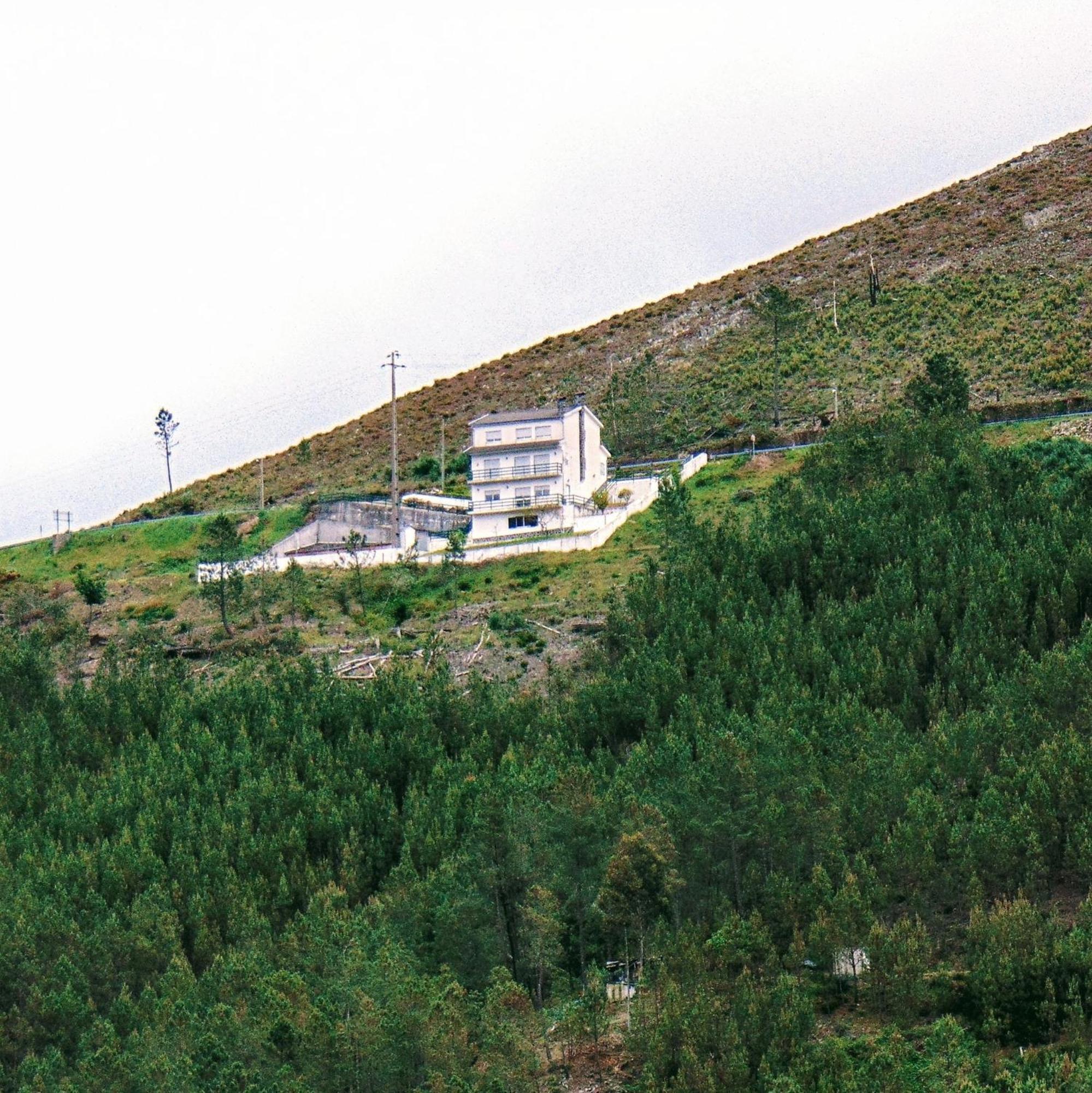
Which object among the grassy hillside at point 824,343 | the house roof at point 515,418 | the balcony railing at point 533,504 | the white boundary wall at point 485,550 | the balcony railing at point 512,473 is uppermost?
the grassy hillside at point 824,343

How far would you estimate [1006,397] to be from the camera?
10331 cm

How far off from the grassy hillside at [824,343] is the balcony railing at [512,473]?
12342 millimetres

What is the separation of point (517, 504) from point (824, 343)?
36.4 m

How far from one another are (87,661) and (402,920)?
120 ft

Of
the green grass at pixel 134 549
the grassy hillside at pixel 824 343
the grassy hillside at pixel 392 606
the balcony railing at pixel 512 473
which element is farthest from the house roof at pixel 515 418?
the green grass at pixel 134 549

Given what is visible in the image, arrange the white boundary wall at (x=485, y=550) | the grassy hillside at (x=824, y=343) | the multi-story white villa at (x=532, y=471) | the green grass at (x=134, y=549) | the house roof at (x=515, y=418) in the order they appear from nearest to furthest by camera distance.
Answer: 1. the white boundary wall at (x=485, y=550)
2. the multi-story white villa at (x=532, y=471)
3. the house roof at (x=515, y=418)
4. the green grass at (x=134, y=549)
5. the grassy hillside at (x=824, y=343)

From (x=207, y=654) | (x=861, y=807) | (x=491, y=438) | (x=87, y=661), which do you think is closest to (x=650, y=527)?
(x=491, y=438)

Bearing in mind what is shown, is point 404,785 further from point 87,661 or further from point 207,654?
point 87,661

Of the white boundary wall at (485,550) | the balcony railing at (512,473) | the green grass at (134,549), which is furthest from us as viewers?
the green grass at (134,549)

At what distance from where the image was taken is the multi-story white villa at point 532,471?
93.1m

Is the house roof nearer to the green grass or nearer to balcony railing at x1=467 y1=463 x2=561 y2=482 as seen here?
balcony railing at x1=467 y1=463 x2=561 y2=482

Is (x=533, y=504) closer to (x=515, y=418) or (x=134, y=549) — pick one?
(x=515, y=418)

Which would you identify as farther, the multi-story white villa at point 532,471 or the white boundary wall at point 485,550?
the multi-story white villa at point 532,471

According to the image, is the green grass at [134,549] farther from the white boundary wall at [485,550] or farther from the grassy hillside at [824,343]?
the grassy hillside at [824,343]
